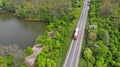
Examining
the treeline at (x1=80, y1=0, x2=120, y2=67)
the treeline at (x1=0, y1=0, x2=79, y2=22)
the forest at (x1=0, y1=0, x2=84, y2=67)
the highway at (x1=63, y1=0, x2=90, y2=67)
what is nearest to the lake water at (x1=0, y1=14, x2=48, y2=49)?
the treeline at (x1=0, y1=0, x2=79, y2=22)

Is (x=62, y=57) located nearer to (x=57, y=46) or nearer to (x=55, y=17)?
(x=57, y=46)

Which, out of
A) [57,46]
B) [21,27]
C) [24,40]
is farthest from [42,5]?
[57,46]

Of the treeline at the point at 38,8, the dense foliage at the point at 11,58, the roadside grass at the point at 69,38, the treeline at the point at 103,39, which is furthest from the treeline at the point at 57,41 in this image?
the treeline at the point at 103,39

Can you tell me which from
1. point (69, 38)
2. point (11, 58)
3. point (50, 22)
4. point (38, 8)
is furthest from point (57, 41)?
point (38, 8)

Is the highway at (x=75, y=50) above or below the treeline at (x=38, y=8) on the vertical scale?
below

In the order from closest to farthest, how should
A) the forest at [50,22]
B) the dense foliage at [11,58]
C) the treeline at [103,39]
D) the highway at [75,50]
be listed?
the dense foliage at [11,58]
the forest at [50,22]
the highway at [75,50]
the treeline at [103,39]

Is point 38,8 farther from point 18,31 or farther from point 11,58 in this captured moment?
point 11,58

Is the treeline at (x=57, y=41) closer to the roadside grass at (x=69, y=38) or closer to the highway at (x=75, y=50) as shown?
the roadside grass at (x=69, y=38)

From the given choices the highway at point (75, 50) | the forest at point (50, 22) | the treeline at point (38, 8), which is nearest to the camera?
the forest at point (50, 22)
